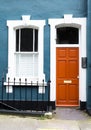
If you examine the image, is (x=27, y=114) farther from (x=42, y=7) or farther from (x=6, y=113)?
(x=42, y=7)

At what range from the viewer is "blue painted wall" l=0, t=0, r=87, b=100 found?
13.6 metres

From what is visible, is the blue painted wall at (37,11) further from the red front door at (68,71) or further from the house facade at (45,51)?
the red front door at (68,71)

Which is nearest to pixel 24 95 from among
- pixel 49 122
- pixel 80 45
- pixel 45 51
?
pixel 45 51

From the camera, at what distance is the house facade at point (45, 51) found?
13.6m

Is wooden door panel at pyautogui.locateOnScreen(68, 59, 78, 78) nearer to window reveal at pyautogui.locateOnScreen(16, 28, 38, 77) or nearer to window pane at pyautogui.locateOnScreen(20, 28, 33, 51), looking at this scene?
window reveal at pyautogui.locateOnScreen(16, 28, 38, 77)

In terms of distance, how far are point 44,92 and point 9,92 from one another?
1.31 meters

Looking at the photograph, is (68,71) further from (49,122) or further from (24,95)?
(49,122)

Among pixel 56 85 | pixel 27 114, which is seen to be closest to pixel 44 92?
pixel 56 85

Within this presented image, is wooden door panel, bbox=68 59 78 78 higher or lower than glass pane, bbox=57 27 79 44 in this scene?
Answer: lower

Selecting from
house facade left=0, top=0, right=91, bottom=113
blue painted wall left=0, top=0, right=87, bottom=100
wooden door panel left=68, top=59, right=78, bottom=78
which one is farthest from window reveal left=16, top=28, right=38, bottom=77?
wooden door panel left=68, top=59, right=78, bottom=78

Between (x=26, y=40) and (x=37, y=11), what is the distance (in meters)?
1.17

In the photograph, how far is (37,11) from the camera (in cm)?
1369

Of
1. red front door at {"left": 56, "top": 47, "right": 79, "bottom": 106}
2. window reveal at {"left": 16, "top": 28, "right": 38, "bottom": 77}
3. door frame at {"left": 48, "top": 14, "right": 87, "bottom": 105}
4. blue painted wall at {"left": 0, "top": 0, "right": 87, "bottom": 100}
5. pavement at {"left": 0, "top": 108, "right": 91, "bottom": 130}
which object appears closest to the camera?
pavement at {"left": 0, "top": 108, "right": 91, "bottom": 130}

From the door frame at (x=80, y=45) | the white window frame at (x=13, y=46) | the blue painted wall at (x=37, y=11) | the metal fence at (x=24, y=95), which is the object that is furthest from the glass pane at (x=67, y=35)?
the metal fence at (x=24, y=95)
